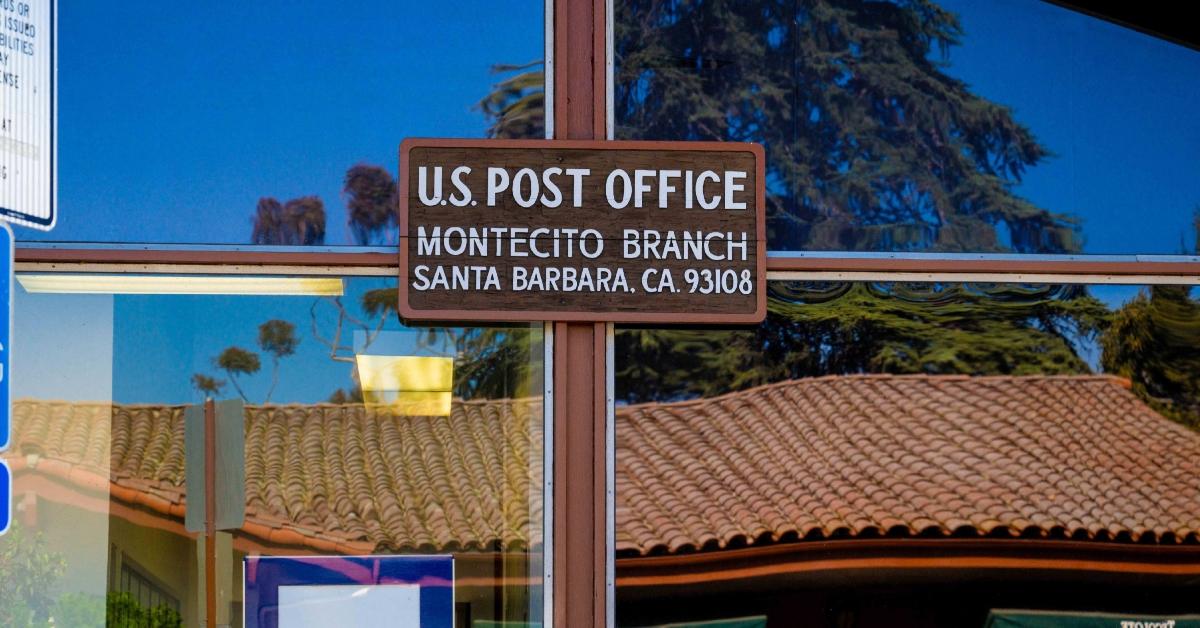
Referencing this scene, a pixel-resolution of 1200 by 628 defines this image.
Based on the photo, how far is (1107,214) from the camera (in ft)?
20.2

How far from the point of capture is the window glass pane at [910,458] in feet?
19.2

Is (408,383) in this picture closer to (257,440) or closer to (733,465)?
(257,440)

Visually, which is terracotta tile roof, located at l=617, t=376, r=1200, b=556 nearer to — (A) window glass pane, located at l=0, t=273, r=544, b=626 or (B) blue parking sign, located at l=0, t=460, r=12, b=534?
(A) window glass pane, located at l=0, t=273, r=544, b=626

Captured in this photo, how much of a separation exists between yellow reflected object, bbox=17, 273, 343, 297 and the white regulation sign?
0.78 meters

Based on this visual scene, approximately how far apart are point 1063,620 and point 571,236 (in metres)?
2.48

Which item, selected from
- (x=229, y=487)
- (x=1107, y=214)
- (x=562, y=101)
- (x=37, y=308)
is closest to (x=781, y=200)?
(x=562, y=101)

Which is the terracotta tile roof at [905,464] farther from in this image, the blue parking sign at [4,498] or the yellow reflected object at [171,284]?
the blue parking sign at [4,498]

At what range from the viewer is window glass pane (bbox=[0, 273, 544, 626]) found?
5.67 metres

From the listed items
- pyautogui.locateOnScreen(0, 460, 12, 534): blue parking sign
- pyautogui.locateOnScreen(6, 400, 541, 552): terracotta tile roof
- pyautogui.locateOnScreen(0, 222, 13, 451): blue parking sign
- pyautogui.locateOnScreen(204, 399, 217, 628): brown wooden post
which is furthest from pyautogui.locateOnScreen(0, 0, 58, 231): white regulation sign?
pyautogui.locateOnScreen(204, 399, 217, 628): brown wooden post

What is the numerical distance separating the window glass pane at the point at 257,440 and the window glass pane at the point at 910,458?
20.5 inches

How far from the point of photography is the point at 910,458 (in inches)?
236

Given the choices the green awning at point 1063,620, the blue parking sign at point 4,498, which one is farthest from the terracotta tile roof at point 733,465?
the blue parking sign at point 4,498

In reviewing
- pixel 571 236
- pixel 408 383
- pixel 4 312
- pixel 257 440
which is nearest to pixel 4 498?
pixel 4 312

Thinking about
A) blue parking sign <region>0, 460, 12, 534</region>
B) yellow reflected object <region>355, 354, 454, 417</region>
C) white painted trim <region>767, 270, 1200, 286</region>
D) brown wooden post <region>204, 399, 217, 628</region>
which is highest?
white painted trim <region>767, 270, 1200, 286</region>
